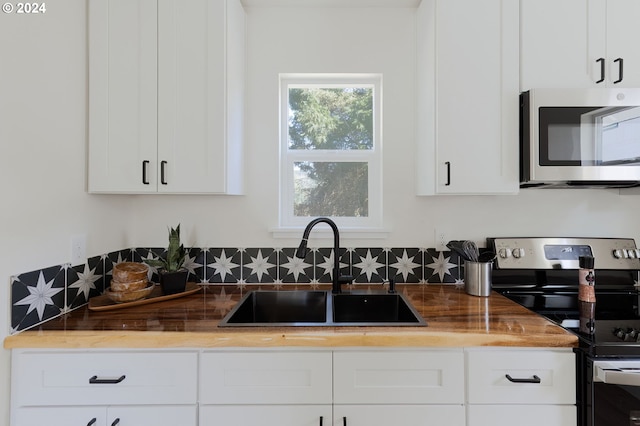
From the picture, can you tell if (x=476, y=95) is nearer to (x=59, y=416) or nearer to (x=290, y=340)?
(x=290, y=340)

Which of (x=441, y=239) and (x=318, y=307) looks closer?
(x=318, y=307)

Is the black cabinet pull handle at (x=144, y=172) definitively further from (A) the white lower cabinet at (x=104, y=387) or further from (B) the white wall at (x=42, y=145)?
(A) the white lower cabinet at (x=104, y=387)

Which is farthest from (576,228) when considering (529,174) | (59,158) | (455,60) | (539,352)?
(59,158)

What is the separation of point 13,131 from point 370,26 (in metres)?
1.71

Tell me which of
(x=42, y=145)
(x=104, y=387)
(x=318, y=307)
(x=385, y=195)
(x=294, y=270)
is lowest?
(x=104, y=387)

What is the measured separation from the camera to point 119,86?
1447mm

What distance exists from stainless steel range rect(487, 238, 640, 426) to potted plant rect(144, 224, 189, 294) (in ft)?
5.42

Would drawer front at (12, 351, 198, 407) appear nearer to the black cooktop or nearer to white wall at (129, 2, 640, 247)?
white wall at (129, 2, 640, 247)

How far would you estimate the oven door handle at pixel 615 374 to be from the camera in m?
1.00

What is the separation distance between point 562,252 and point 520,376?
3.15 feet

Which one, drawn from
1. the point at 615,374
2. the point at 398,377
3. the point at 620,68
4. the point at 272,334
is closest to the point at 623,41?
the point at 620,68

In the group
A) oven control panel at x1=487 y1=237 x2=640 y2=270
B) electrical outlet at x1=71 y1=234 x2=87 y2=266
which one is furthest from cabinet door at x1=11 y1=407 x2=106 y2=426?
oven control panel at x1=487 y1=237 x2=640 y2=270

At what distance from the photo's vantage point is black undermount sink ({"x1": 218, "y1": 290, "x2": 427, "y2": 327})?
62.4 inches

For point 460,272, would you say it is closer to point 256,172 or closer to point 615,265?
point 615,265
